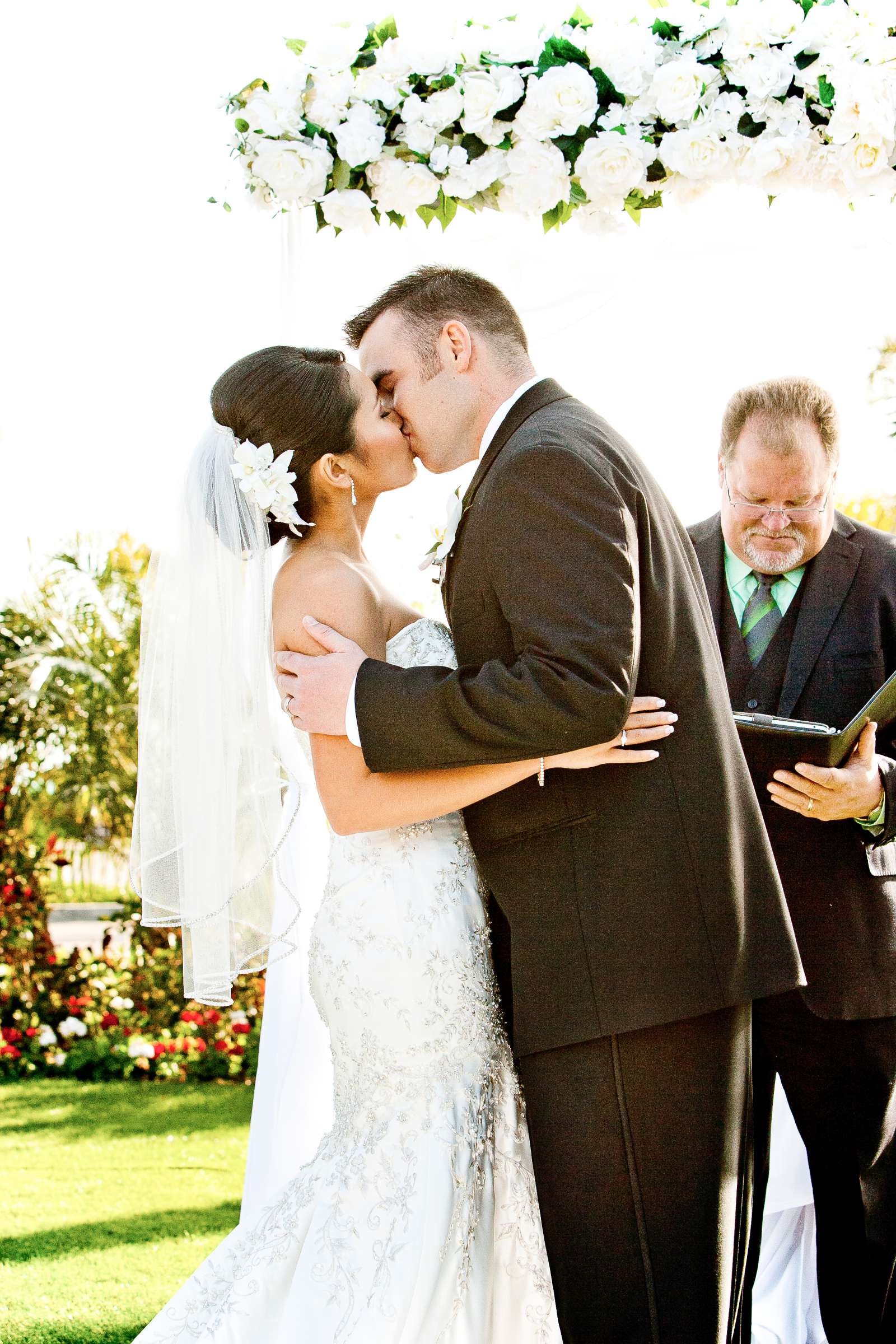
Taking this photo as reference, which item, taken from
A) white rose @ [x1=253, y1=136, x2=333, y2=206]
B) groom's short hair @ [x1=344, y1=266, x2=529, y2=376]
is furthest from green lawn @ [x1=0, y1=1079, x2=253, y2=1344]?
white rose @ [x1=253, y1=136, x2=333, y2=206]

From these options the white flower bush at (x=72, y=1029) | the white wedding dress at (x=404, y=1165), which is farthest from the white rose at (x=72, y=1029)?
the white wedding dress at (x=404, y=1165)

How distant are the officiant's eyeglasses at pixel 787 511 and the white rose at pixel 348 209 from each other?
4.16 ft

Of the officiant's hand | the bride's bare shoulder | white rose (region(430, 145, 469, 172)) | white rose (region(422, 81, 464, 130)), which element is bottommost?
the officiant's hand

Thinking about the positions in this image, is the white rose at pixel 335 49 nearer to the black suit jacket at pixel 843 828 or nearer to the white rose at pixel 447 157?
the white rose at pixel 447 157

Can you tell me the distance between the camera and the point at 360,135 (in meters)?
3.29

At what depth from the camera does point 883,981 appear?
10.5 feet

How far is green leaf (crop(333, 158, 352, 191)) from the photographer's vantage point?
11.1 ft

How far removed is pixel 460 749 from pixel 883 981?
153 cm

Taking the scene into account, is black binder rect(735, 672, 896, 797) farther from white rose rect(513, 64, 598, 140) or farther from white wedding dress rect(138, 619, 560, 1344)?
white rose rect(513, 64, 598, 140)

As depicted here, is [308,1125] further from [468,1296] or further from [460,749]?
[460,749]

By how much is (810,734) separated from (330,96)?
1.99 metres

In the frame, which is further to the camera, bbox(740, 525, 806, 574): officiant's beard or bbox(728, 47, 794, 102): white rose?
bbox(740, 525, 806, 574): officiant's beard

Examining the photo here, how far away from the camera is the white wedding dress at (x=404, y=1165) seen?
8.31 ft

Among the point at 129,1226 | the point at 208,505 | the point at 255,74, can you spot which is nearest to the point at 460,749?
the point at 208,505
